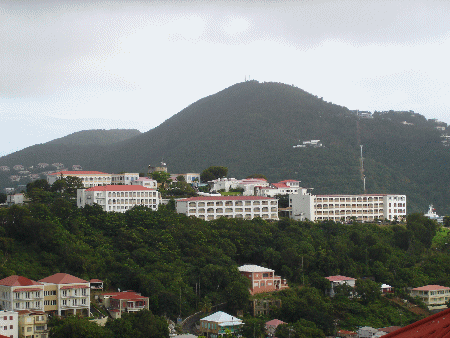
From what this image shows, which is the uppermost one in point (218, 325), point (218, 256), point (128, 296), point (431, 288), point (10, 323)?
point (218, 256)

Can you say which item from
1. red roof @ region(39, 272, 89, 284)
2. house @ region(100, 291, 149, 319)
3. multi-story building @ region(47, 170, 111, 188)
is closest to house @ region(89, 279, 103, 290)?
house @ region(100, 291, 149, 319)

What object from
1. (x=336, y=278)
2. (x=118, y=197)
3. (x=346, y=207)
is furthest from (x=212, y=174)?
(x=336, y=278)

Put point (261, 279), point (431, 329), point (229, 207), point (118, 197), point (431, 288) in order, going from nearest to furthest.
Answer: point (431, 329) → point (261, 279) → point (431, 288) → point (118, 197) → point (229, 207)

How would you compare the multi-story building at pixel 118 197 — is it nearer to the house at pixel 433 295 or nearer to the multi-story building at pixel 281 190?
the multi-story building at pixel 281 190

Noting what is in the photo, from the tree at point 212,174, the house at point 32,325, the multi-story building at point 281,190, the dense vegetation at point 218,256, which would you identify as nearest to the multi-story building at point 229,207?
the dense vegetation at point 218,256

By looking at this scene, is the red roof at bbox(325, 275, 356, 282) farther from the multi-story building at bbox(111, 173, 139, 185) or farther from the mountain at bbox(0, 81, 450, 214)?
the mountain at bbox(0, 81, 450, 214)

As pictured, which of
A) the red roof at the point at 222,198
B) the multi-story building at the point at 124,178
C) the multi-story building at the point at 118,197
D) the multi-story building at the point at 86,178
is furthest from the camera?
the multi-story building at the point at 124,178

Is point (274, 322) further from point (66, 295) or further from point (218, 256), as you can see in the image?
A: point (66, 295)
